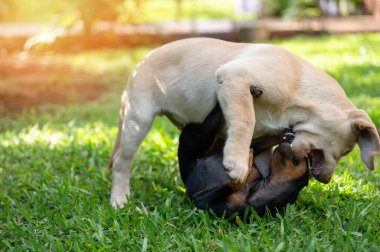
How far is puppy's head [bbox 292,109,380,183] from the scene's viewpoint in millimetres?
3332

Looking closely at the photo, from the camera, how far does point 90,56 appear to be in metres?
11.6

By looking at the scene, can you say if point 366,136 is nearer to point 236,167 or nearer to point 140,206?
point 236,167

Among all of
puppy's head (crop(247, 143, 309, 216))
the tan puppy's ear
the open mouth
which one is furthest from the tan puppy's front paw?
the tan puppy's ear

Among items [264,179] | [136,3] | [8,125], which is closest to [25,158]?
[8,125]

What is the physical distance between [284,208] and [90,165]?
1964mm

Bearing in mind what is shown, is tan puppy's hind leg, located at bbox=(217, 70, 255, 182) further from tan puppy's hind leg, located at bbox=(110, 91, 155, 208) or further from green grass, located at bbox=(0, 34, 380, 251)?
tan puppy's hind leg, located at bbox=(110, 91, 155, 208)

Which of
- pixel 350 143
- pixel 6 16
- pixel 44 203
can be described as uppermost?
pixel 350 143

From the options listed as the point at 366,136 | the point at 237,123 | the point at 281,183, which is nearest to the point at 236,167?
the point at 237,123

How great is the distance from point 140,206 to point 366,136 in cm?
158

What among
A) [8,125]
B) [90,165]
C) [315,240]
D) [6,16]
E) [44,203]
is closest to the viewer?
[315,240]

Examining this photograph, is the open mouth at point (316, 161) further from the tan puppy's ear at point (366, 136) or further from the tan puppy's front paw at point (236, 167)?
the tan puppy's front paw at point (236, 167)

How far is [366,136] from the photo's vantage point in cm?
336

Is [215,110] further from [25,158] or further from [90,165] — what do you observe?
[25,158]

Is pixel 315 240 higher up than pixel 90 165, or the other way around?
pixel 315 240
